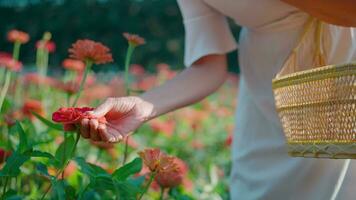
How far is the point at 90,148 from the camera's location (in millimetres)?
1985

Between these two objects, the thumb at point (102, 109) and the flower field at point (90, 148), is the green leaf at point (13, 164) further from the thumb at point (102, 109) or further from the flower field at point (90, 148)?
the thumb at point (102, 109)

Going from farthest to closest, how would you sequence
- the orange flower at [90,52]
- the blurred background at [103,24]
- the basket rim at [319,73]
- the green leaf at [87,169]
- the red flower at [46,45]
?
the blurred background at [103,24] < the red flower at [46,45] < the orange flower at [90,52] < the green leaf at [87,169] < the basket rim at [319,73]

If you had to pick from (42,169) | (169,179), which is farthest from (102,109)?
(169,179)

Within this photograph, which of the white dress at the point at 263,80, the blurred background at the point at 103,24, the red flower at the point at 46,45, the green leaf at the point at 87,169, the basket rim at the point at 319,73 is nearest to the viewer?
the basket rim at the point at 319,73

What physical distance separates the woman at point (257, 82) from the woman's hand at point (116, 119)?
0.02 metres

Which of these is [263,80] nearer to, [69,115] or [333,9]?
[333,9]

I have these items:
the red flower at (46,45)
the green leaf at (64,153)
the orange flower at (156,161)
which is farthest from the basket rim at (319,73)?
the red flower at (46,45)

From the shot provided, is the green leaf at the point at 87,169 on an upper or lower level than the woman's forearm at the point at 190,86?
lower

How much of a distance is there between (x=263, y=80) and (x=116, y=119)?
1.35 feet

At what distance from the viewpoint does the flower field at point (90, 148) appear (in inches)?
41.9

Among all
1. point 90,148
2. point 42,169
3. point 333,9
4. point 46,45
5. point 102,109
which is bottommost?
point 90,148

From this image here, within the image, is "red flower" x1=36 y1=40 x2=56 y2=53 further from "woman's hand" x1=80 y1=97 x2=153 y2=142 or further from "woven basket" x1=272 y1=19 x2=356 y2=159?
"woven basket" x1=272 y1=19 x2=356 y2=159

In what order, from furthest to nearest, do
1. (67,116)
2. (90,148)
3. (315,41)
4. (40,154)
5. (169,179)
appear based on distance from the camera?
(90,148) < (169,179) < (315,41) < (40,154) < (67,116)

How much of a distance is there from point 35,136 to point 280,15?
472mm
